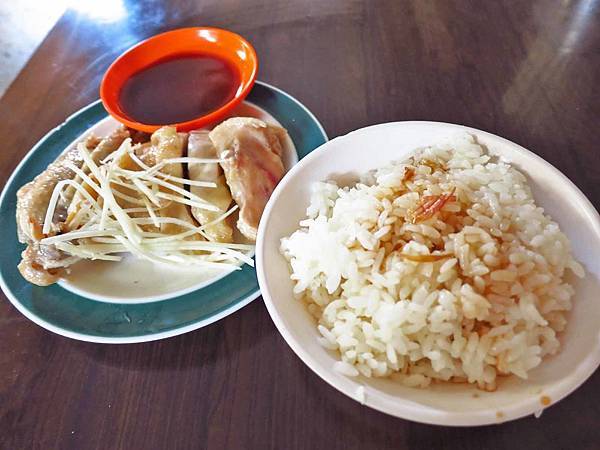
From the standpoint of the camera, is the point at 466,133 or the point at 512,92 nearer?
the point at 466,133

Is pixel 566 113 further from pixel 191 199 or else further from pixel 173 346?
pixel 173 346

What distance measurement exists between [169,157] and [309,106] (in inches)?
24.3

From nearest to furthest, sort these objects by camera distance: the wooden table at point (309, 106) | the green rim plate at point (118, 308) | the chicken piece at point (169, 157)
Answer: the wooden table at point (309, 106)
the green rim plate at point (118, 308)
the chicken piece at point (169, 157)

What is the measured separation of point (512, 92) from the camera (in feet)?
6.26

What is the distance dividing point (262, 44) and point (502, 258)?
1590 millimetres

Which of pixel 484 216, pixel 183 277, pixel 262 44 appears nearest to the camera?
pixel 484 216

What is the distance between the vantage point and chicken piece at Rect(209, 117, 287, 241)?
4.88 feet

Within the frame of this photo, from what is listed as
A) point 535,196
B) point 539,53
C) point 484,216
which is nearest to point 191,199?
point 484,216

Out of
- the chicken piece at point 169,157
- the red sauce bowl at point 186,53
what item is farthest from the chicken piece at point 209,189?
the red sauce bowl at point 186,53

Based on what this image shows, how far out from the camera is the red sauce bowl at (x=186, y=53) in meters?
1.81

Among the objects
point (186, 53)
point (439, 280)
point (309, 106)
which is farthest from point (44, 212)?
point (439, 280)

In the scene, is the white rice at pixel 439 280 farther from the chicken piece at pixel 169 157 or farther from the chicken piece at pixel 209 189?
the chicken piece at pixel 169 157

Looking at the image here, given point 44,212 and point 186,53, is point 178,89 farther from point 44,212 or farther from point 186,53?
point 44,212

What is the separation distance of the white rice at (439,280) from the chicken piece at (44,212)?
29.7 inches
